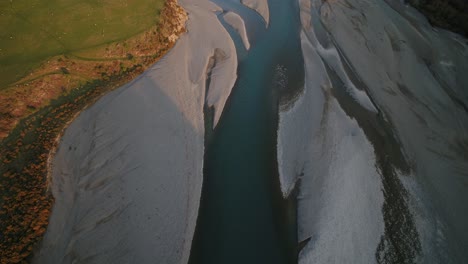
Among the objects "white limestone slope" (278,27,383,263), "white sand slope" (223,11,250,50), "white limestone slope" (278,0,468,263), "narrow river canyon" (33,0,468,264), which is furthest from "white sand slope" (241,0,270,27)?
"white limestone slope" (278,27,383,263)

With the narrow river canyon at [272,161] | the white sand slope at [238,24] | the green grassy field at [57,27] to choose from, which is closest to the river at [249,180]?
the narrow river canyon at [272,161]

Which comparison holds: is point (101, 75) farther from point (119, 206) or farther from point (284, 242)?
point (284, 242)

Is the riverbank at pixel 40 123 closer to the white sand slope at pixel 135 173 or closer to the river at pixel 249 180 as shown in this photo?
the white sand slope at pixel 135 173

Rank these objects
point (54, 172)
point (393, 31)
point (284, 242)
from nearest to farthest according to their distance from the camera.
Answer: point (284, 242) → point (54, 172) → point (393, 31)

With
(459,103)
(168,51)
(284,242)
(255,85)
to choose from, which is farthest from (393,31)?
(284,242)

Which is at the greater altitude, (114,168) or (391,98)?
(391,98)

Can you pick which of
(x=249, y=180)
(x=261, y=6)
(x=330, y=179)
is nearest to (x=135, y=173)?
(x=249, y=180)

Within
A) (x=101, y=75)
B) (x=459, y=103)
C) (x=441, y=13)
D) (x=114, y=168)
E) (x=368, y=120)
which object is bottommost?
(x=114, y=168)

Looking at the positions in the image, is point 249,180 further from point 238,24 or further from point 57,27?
point 238,24
